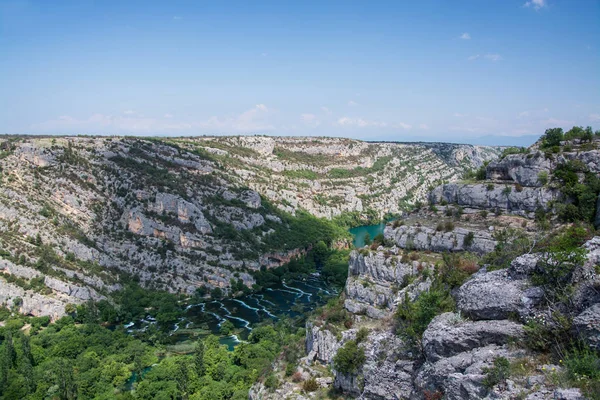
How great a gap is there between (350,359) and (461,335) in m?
9.32

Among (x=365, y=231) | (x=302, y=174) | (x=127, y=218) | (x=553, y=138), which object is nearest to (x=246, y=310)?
(x=127, y=218)

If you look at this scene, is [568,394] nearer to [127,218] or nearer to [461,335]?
[461,335]

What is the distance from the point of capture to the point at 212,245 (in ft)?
269

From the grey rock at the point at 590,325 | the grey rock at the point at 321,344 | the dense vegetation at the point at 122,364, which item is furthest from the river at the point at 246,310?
the grey rock at the point at 590,325

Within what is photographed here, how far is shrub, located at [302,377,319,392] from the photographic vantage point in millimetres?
24781

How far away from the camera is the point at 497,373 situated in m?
10.4

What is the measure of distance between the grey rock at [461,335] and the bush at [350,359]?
6.93 m

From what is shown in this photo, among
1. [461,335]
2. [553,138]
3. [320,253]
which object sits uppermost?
[553,138]

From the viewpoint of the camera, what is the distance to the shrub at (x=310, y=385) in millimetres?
24781

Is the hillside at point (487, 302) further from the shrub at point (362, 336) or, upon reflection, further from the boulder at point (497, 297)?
the shrub at point (362, 336)

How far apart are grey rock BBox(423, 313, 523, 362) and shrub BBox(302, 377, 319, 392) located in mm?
13371

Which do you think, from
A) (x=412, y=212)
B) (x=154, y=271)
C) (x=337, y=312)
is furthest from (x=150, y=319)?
(x=412, y=212)

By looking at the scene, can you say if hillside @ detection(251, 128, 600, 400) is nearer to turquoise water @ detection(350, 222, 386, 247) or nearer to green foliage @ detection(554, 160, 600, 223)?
Result: green foliage @ detection(554, 160, 600, 223)

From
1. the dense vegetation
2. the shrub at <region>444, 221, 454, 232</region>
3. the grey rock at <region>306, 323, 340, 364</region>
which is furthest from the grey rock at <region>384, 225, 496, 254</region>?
the dense vegetation
